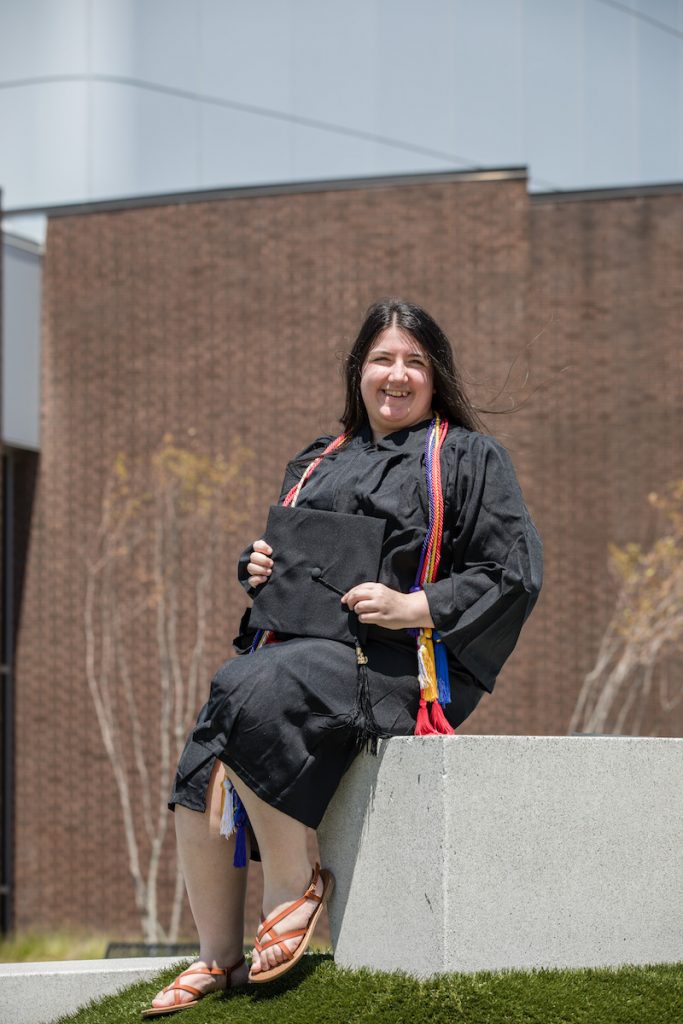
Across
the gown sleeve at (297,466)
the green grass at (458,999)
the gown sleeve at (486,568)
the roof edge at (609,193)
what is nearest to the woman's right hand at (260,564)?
the gown sleeve at (297,466)

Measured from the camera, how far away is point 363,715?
3.34 metres

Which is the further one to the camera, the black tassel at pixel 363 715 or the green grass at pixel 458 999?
the black tassel at pixel 363 715

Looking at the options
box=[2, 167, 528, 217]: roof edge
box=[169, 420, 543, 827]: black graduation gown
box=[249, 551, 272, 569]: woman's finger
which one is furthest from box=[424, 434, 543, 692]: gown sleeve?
box=[2, 167, 528, 217]: roof edge

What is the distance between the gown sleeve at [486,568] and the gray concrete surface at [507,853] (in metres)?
0.29

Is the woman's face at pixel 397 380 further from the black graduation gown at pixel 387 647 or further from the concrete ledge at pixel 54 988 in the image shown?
the concrete ledge at pixel 54 988

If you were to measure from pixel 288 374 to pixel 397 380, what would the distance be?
8.60m

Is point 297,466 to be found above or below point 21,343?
below

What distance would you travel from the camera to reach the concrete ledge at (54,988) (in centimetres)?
402

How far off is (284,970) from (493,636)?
93cm

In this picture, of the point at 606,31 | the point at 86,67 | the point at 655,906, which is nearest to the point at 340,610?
the point at 655,906

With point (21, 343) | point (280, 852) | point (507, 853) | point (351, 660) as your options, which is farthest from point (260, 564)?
point (21, 343)

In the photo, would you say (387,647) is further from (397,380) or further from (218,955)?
(218,955)

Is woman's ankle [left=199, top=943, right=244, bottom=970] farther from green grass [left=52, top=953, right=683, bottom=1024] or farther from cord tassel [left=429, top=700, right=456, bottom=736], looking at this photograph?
cord tassel [left=429, top=700, right=456, bottom=736]

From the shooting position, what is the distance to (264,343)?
1227cm
